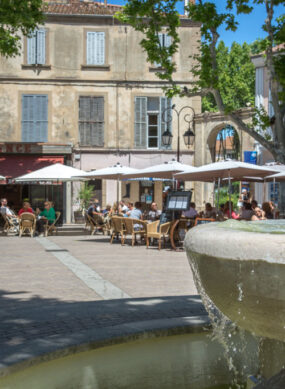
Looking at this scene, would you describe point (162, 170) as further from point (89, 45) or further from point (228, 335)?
point (228, 335)

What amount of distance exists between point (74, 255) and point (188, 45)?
58.1 ft

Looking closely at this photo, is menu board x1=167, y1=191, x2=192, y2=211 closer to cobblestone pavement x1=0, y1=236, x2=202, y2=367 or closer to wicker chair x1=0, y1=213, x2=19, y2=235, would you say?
cobblestone pavement x1=0, y1=236, x2=202, y2=367

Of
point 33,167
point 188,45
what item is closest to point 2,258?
point 33,167

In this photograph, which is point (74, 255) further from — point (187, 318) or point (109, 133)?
point (109, 133)

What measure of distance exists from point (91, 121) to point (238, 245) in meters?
25.0

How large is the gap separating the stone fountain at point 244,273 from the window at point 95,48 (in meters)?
25.3

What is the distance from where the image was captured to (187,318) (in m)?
5.22

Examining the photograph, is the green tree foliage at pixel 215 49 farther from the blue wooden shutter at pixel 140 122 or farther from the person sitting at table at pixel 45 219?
the blue wooden shutter at pixel 140 122

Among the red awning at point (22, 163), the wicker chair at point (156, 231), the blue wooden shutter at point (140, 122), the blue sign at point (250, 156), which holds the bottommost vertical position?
the wicker chair at point (156, 231)

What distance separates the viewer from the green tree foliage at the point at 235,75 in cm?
3806

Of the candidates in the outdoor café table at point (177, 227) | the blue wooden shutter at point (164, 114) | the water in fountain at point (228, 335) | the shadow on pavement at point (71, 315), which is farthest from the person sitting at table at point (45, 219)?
the water in fountain at point (228, 335)

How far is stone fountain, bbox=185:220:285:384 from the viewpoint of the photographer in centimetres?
240

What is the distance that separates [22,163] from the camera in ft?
85.9

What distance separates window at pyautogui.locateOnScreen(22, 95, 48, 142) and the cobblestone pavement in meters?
13.0
